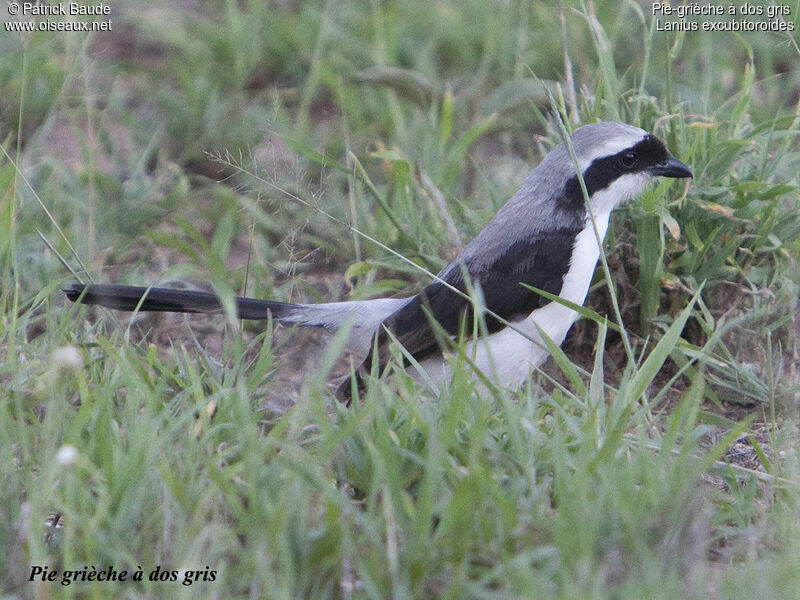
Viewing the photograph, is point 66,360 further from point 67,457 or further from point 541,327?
point 541,327

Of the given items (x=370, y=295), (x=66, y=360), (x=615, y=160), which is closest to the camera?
(x=66, y=360)

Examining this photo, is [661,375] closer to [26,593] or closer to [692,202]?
[692,202]

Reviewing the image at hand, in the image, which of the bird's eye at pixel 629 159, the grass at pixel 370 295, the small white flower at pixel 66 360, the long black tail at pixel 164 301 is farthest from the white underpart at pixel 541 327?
the small white flower at pixel 66 360

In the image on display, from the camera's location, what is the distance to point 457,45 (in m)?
6.53

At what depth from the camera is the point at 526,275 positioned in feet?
13.1

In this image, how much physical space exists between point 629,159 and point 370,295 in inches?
53.5

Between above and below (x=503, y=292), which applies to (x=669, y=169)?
above

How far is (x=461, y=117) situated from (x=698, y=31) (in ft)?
5.01

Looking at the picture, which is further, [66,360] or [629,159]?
[629,159]

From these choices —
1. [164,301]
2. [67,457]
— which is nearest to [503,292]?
[164,301]

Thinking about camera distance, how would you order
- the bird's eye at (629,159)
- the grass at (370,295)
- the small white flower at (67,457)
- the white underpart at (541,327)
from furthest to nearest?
the bird's eye at (629,159) < the white underpart at (541,327) < the grass at (370,295) < the small white flower at (67,457)

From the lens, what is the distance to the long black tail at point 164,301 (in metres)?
3.92

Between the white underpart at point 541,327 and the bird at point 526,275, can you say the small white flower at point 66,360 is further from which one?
the white underpart at point 541,327

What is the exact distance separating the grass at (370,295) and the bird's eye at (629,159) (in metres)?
0.19
